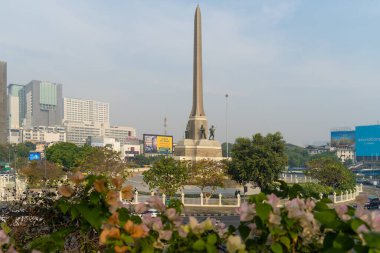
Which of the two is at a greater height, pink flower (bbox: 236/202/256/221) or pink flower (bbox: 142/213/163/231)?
pink flower (bbox: 236/202/256/221)

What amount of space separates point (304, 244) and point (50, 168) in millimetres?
51796

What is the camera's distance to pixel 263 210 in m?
2.56

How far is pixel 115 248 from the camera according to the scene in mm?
2586

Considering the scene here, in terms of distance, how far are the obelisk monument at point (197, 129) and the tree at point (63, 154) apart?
24.7 m

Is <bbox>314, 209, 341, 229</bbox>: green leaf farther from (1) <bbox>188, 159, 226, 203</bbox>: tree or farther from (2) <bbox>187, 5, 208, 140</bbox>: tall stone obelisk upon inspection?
(2) <bbox>187, 5, 208, 140</bbox>: tall stone obelisk

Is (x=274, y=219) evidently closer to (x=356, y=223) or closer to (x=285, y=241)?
(x=285, y=241)

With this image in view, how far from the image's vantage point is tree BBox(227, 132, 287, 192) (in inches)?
1633

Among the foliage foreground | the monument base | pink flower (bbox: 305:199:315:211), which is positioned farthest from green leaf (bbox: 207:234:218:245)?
the monument base

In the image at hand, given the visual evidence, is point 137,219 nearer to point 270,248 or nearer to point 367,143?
point 270,248

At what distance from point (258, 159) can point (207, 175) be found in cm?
537

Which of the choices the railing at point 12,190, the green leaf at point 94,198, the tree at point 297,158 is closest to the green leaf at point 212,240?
the green leaf at point 94,198

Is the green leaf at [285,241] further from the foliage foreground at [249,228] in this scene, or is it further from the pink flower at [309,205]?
the pink flower at [309,205]

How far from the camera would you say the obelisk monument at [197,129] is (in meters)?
57.6

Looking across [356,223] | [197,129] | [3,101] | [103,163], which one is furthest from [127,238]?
[3,101]
